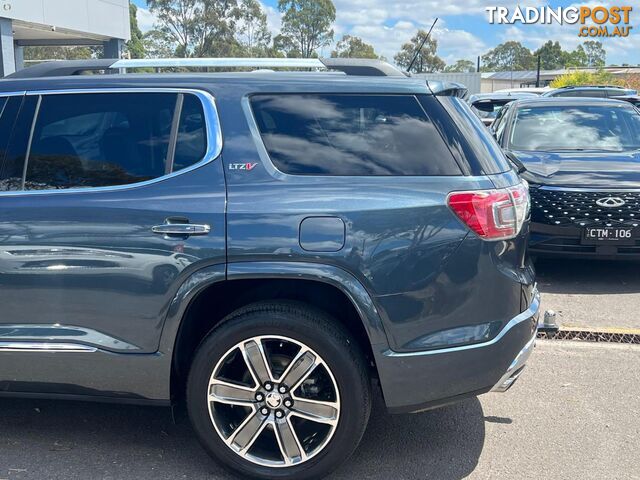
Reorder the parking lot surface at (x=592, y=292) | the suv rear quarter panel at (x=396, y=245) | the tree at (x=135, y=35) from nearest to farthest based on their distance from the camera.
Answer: the suv rear quarter panel at (x=396, y=245), the parking lot surface at (x=592, y=292), the tree at (x=135, y=35)

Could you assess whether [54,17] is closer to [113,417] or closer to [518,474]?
A: [113,417]

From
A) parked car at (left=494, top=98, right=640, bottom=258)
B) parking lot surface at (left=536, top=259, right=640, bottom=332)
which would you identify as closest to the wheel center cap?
parking lot surface at (left=536, top=259, right=640, bottom=332)

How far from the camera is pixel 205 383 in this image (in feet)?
10.3

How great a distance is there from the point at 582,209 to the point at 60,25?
62.1 ft

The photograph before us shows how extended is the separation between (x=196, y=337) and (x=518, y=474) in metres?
1.70

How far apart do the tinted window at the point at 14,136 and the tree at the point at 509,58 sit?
334ft

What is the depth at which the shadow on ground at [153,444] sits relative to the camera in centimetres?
331

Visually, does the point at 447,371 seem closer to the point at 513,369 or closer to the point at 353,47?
the point at 513,369

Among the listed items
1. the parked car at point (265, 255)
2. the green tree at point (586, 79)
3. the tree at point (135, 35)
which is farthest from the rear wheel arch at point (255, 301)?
the tree at point (135, 35)

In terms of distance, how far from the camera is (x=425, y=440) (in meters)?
3.62

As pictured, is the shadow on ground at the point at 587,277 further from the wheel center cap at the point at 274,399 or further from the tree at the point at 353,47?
the tree at the point at 353,47

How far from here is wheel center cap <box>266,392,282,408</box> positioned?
3.15m

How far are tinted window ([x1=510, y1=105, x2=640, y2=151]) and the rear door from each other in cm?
516

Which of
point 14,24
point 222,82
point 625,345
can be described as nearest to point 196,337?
point 222,82
